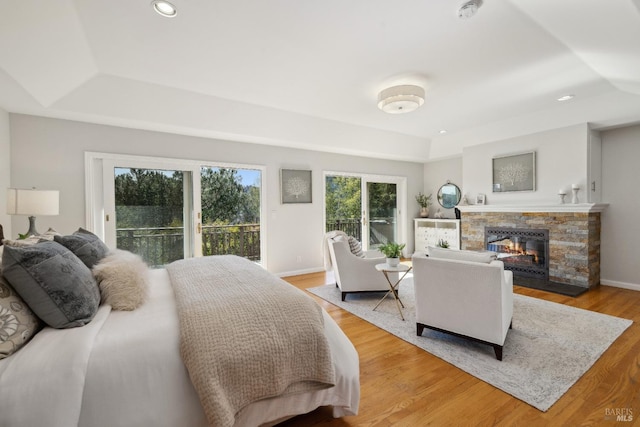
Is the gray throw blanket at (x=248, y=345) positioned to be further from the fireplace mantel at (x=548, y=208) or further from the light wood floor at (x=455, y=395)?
the fireplace mantel at (x=548, y=208)

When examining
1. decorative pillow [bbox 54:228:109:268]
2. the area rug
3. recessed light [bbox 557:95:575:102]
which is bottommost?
the area rug

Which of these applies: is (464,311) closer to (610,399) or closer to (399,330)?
(399,330)

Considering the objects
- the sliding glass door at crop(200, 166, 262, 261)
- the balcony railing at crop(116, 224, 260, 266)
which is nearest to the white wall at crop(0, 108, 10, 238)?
the balcony railing at crop(116, 224, 260, 266)

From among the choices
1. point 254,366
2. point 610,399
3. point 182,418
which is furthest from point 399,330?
point 182,418

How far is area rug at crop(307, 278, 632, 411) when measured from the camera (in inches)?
77.0

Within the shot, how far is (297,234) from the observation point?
5102 mm

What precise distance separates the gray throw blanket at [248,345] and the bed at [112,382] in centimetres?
5

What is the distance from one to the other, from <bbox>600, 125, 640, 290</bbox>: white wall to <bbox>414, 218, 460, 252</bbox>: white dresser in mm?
2161

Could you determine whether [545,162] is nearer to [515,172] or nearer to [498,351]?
[515,172]

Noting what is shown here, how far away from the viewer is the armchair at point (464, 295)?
221 cm

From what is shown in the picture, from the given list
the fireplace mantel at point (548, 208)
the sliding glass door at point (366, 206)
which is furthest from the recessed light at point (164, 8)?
the fireplace mantel at point (548, 208)

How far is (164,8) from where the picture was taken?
1.96 meters

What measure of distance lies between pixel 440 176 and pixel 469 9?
4.98 meters

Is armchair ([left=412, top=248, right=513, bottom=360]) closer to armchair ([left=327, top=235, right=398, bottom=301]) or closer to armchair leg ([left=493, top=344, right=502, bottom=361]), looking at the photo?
armchair leg ([left=493, top=344, right=502, bottom=361])
